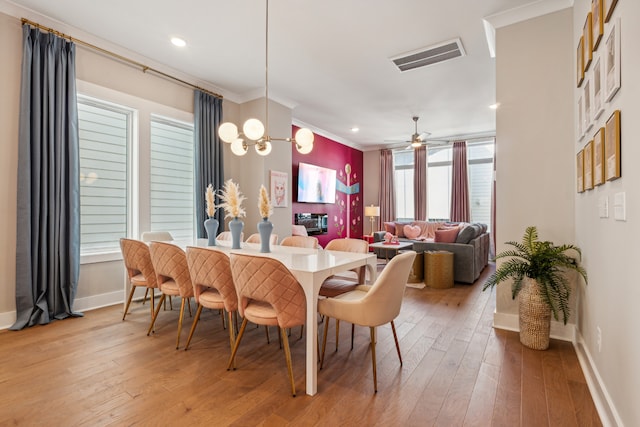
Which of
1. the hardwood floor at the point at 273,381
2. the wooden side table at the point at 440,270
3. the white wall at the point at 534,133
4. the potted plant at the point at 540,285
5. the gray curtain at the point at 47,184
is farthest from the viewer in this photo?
the wooden side table at the point at 440,270

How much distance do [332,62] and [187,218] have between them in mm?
2827

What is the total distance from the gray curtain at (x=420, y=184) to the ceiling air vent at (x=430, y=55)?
4.31 meters

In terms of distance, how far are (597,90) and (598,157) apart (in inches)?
15.9

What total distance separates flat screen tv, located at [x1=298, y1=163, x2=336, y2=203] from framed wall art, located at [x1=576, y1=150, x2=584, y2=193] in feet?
14.9

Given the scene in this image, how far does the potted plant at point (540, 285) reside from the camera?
2418mm

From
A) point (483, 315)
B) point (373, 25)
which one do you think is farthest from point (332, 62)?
point (483, 315)

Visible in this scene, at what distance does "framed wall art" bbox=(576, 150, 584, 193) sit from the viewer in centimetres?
226

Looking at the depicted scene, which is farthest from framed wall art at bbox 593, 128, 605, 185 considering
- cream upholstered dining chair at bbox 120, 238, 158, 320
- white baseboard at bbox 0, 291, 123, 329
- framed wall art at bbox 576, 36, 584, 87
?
white baseboard at bbox 0, 291, 123, 329

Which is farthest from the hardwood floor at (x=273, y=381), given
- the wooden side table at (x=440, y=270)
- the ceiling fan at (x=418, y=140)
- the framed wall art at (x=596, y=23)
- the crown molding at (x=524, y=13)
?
the ceiling fan at (x=418, y=140)

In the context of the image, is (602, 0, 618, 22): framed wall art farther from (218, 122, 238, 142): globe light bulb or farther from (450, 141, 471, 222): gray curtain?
(450, 141, 471, 222): gray curtain

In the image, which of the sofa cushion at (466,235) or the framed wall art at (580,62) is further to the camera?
the sofa cushion at (466,235)

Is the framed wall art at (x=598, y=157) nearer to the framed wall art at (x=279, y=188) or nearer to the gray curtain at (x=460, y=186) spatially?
the framed wall art at (x=279, y=188)

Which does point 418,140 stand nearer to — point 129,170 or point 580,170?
point 580,170

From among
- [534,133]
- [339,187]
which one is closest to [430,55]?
[534,133]
